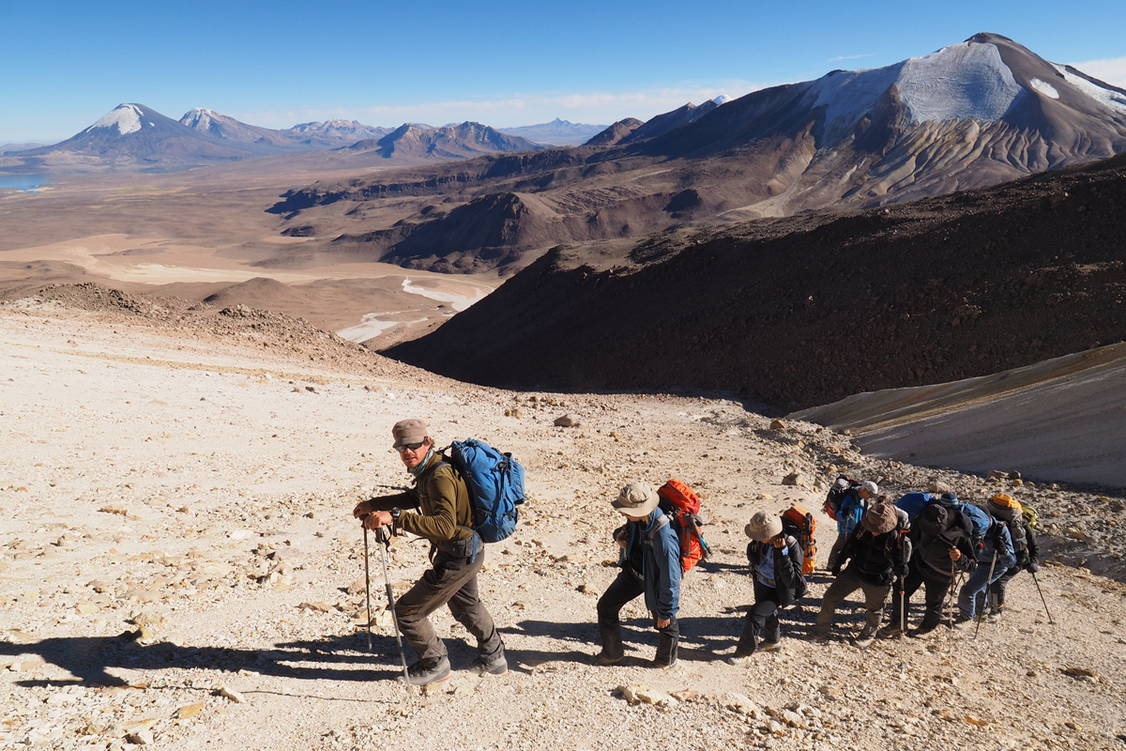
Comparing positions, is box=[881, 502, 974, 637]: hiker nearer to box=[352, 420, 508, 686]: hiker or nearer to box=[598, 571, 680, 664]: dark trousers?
box=[598, 571, 680, 664]: dark trousers

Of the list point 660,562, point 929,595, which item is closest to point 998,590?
point 929,595

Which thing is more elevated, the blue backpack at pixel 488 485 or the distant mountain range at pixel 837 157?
the distant mountain range at pixel 837 157

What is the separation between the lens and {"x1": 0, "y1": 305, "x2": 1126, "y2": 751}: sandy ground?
13.6ft

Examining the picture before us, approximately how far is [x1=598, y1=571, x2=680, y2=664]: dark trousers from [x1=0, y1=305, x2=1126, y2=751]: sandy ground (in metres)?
0.17

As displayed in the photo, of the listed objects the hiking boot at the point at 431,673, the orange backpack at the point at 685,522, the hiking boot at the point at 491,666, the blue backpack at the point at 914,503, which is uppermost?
the orange backpack at the point at 685,522

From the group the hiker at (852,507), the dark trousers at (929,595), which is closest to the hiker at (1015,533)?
the dark trousers at (929,595)

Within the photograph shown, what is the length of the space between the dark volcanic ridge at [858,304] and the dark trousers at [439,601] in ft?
53.8

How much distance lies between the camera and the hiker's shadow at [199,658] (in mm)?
4375

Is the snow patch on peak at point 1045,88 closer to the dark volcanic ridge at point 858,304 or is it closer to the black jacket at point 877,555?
the dark volcanic ridge at point 858,304

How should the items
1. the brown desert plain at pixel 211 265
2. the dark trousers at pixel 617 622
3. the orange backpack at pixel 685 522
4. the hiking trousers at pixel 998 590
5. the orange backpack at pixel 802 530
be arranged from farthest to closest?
the brown desert plain at pixel 211 265, the hiking trousers at pixel 998 590, the orange backpack at pixel 802 530, the dark trousers at pixel 617 622, the orange backpack at pixel 685 522

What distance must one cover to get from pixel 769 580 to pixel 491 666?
85.1 inches

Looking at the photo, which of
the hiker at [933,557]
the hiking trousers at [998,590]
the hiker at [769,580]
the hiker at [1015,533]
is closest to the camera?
the hiker at [769,580]

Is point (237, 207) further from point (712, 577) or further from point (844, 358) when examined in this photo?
point (712, 577)

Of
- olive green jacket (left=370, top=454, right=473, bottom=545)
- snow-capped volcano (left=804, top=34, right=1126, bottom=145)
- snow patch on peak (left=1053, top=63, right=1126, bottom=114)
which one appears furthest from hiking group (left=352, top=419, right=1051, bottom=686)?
snow patch on peak (left=1053, top=63, right=1126, bottom=114)
